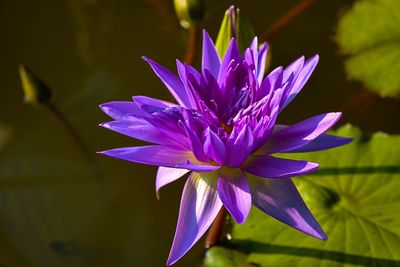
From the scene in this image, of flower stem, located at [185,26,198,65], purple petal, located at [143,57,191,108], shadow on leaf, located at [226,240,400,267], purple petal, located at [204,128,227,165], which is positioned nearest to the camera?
purple petal, located at [204,128,227,165]

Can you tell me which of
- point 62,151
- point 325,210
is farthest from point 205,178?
point 62,151

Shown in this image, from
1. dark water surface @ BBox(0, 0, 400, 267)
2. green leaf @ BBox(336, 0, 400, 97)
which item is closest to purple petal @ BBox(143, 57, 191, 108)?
dark water surface @ BBox(0, 0, 400, 267)

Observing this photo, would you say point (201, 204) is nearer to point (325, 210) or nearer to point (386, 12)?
point (325, 210)

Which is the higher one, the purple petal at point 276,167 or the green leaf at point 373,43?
the green leaf at point 373,43

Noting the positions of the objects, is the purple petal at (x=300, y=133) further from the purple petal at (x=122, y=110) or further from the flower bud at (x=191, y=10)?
the flower bud at (x=191, y=10)

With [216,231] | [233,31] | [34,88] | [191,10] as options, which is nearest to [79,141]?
[34,88]

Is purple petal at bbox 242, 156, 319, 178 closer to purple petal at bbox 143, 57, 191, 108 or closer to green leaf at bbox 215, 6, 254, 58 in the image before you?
purple petal at bbox 143, 57, 191, 108

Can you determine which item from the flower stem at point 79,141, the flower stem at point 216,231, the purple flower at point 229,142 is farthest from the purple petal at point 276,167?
the flower stem at point 79,141
